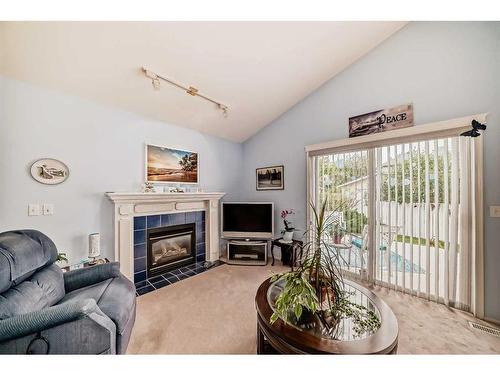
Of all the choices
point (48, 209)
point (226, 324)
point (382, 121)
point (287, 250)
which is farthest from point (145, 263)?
point (382, 121)

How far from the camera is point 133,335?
1596 mm

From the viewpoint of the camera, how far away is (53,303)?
1.39m

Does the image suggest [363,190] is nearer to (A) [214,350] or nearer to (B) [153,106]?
(A) [214,350]

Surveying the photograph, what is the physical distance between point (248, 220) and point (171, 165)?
5.27 feet

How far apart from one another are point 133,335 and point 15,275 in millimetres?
944

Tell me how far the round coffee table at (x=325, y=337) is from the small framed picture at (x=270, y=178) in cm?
246

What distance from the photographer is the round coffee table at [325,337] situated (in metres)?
0.92

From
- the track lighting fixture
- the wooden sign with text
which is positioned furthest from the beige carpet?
the track lighting fixture

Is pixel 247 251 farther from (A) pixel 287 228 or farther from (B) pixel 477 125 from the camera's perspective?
(B) pixel 477 125

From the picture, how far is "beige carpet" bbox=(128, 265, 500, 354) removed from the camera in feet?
4.86

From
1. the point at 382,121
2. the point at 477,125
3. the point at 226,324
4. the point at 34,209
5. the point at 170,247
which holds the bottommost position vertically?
the point at 226,324

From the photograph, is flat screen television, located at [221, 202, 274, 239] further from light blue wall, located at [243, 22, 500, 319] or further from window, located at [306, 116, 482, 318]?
window, located at [306, 116, 482, 318]

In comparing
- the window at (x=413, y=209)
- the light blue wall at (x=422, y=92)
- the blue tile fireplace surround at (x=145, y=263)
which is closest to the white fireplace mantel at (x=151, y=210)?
the blue tile fireplace surround at (x=145, y=263)
